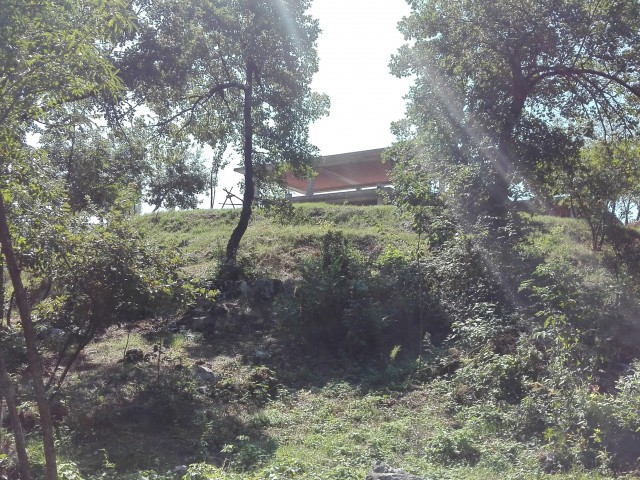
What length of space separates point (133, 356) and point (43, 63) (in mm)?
7415

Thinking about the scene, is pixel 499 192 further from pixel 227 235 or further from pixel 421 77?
pixel 227 235

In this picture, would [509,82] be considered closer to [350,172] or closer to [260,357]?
[260,357]

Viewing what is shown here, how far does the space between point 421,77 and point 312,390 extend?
8.05 metres

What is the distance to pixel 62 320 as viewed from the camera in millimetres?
8992

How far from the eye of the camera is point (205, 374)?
1053cm

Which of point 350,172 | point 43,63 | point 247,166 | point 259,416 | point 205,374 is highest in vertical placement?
point 350,172

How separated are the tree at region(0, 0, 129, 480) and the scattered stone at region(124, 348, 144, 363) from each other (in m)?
6.73

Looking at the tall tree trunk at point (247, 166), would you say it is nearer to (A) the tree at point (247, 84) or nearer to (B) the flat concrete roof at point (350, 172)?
(A) the tree at point (247, 84)

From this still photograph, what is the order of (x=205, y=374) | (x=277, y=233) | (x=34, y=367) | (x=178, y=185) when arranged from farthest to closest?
(x=178, y=185)
(x=277, y=233)
(x=205, y=374)
(x=34, y=367)

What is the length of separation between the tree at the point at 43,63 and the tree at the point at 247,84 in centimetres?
1053

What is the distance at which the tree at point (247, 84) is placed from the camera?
15789 mm

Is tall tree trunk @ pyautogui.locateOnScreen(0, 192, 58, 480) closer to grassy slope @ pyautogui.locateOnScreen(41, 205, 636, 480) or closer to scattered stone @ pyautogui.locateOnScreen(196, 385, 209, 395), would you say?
grassy slope @ pyautogui.locateOnScreen(41, 205, 636, 480)

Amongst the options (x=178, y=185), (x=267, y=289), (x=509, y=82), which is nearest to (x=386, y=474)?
(x=267, y=289)

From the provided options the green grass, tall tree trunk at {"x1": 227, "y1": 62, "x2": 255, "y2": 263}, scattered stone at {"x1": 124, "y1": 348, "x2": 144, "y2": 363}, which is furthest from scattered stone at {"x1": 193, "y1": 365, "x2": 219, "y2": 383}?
tall tree trunk at {"x1": 227, "y1": 62, "x2": 255, "y2": 263}
